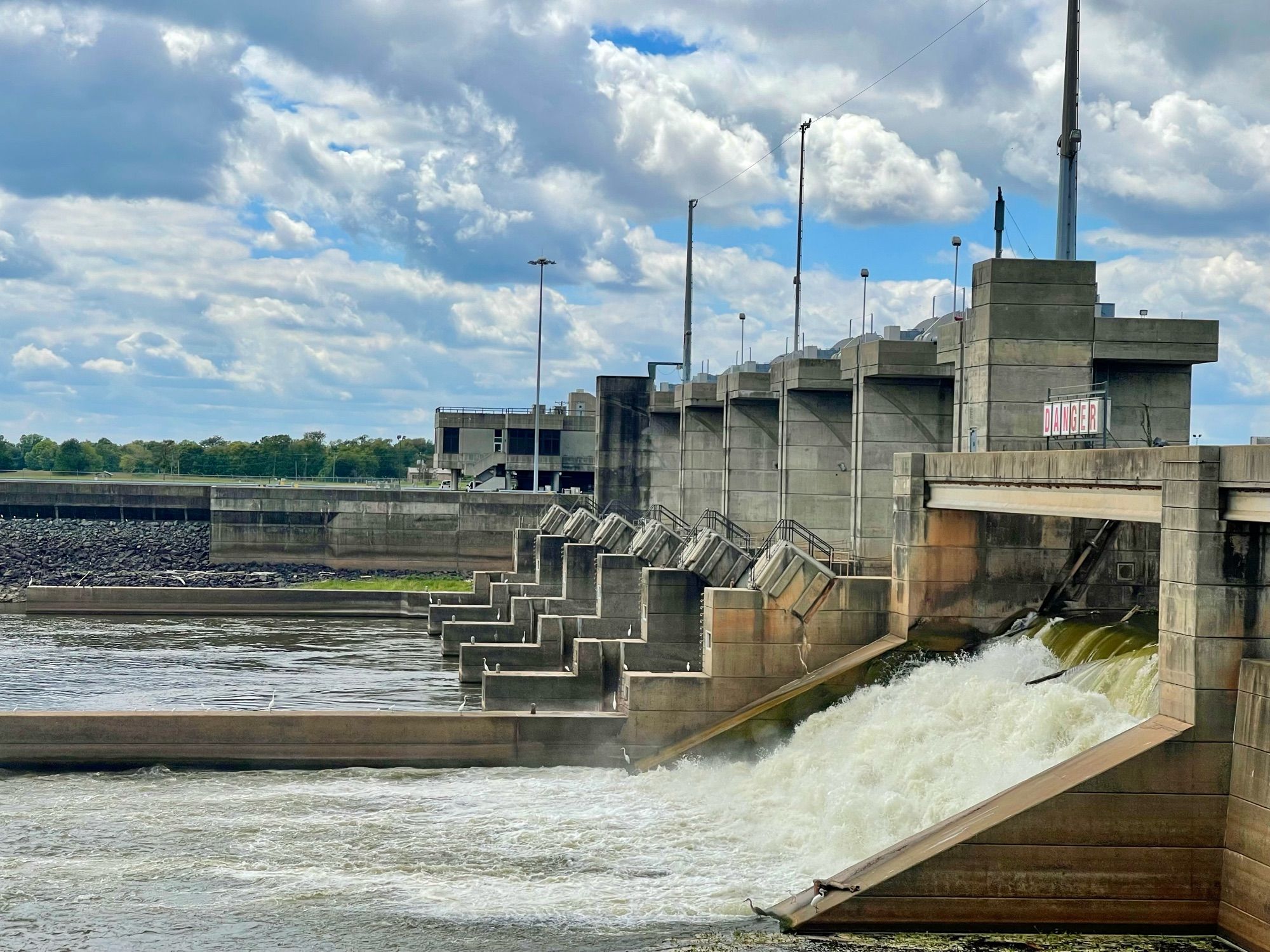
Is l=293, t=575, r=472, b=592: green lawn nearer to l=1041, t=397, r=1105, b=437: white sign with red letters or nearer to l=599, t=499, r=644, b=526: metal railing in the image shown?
l=599, t=499, r=644, b=526: metal railing

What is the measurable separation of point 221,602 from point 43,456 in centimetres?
14366

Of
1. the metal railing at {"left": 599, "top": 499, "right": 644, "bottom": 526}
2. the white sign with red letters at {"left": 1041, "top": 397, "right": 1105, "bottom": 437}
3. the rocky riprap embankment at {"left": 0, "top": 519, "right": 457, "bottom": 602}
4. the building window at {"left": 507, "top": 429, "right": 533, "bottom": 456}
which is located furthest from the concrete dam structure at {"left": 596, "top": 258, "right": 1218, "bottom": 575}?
the building window at {"left": 507, "top": 429, "right": 533, "bottom": 456}

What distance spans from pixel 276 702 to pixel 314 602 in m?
21.8

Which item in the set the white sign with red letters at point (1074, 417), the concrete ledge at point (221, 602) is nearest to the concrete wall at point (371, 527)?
the concrete ledge at point (221, 602)

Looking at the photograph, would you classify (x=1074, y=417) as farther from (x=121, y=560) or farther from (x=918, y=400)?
(x=121, y=560)

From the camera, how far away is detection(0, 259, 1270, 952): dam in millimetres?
18984

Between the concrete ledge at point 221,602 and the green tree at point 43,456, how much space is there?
13767 cm

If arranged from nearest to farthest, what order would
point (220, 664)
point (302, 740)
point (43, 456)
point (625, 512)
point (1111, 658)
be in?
point (1111, 658) → point (302, 740) → point (220, 664) → point (625, 512) → point (43, 456)

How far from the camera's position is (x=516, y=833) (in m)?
24.3

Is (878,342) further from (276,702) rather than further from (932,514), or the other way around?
(276,702)

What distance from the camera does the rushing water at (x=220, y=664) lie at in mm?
37594

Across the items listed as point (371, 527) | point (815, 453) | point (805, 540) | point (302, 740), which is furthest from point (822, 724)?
point (371, 527)

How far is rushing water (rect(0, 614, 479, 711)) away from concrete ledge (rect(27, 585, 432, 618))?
90 cm

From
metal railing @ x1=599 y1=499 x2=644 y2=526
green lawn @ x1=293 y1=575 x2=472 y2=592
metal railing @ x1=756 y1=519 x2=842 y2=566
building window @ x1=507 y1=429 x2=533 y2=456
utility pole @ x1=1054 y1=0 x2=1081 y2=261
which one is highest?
utility pole @ x1=1054 y1=0 x2=1081 y2=261
